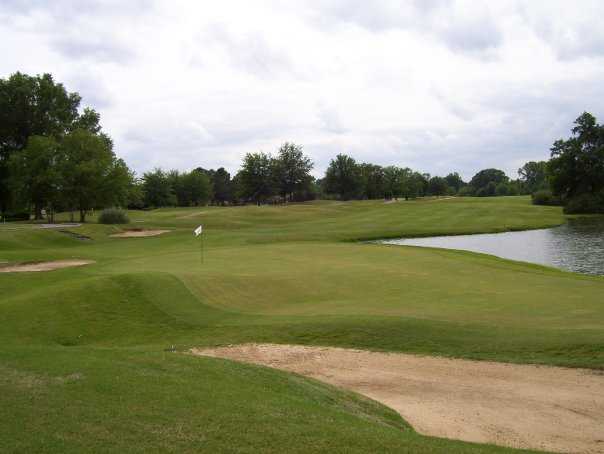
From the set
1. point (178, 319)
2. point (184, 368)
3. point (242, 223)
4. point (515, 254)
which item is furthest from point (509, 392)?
point (242, 223)

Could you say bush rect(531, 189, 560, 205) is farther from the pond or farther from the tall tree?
the tall tree

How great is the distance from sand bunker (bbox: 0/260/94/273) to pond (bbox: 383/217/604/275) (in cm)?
2557

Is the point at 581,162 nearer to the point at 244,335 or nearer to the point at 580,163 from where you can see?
the point at 580,163

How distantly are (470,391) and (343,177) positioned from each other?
115048 mm

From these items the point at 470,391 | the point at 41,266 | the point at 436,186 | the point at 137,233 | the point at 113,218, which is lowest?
the point at 470,391

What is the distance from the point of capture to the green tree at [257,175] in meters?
108

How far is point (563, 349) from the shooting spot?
37.1 ft

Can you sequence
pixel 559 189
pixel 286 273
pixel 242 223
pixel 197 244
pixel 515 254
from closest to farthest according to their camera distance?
pixel 286 273 < pixel 515 254 < pixel 197 244 < pixel 242 223 < pixel 559 189

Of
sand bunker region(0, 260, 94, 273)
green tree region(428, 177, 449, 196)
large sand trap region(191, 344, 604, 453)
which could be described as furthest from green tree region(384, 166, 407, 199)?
large sand trap region(191, 344, 604, 453)

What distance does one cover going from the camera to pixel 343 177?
124 meters

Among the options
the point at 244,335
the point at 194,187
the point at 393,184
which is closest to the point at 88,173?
the point at 244,335

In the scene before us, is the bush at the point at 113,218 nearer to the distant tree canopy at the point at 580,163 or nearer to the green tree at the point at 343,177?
the distant tree canopy at the point at 580,163

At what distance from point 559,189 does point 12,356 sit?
86.9 metres

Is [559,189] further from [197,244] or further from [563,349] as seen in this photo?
[563,349]
